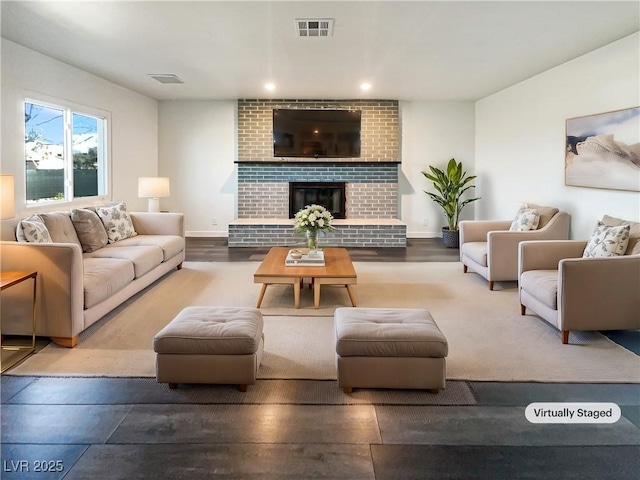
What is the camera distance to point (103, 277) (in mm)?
3990

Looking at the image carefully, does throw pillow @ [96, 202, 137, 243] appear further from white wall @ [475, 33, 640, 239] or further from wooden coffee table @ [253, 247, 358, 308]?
white wall @ [475, 33, 640, 239]

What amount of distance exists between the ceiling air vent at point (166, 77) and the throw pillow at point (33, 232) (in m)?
2.98

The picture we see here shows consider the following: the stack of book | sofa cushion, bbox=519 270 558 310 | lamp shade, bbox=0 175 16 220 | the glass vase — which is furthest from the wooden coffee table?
lamp shade, bbox=0 175 16 220

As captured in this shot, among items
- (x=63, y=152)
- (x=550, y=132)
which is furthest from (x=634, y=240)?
Answer: (x=63, y=152)

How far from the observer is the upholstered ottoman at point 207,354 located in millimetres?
2756

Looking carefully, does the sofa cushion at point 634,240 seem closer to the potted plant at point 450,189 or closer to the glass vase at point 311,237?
the glass vase at point 311,237

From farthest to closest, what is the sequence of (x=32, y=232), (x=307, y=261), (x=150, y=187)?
(x=150, y=187)
(x=307, y=261)
(x=32, y=232)

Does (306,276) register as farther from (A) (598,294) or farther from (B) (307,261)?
(A) (598,294)

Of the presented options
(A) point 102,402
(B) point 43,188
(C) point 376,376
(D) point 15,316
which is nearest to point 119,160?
(B) point 43,188

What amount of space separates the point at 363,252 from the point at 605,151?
3.59 metres

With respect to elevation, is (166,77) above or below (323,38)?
above

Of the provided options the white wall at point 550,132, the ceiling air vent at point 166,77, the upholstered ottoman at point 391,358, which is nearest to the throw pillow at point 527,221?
the white wall at point 550,132

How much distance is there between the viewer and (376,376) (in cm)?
277

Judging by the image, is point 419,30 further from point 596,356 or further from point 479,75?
point 596,356
